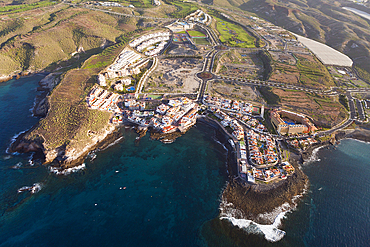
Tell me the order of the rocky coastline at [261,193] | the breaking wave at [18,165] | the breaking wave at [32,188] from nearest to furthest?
the rocky coastline at [261,193] → the breaking wave at [32,188] → the breaking wave at [18,165]

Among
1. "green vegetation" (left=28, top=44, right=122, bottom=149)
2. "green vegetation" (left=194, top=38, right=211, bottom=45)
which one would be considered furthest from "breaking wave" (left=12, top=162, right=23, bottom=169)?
"green vegetation" (left=194, top=38, right=211, bottom=45)

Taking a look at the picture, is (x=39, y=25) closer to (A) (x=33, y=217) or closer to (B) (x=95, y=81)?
(B) (x=95, y=81)

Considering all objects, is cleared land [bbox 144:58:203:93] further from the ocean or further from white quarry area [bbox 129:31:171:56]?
the ocean

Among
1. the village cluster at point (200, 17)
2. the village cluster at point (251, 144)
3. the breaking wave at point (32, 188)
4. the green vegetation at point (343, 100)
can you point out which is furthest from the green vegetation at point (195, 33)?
the breaking wave at point (32, 188)

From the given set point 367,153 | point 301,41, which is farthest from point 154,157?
point 301,41

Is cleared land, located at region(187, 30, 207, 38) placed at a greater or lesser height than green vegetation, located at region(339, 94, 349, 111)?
greater

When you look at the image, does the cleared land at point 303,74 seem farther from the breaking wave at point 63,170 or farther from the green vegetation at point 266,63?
the breaking wave at point 63,170
